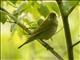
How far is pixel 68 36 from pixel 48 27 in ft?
1.40

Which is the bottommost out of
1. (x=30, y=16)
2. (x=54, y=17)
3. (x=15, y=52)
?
(x=15, y=52)

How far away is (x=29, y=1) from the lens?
71 centimetres

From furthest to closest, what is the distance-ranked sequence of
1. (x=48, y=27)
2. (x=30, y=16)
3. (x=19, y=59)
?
(x=19, y=59)
(x=48, y=27)
(x=30, y=16)

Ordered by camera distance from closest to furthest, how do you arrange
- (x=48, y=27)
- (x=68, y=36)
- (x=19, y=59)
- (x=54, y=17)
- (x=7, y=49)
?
(x=68, y=36) → (x=48, y=27) → (x=54, y=17) → (x=19, y=59) → (x=7, y=49)

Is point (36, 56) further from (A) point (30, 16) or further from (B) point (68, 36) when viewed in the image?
(B) point (68, 36)

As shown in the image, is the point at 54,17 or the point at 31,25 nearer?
the point at 31,25

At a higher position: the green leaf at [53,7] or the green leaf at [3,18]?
the green leaf at [53,7]

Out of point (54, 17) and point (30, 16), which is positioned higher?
point (30, 16)

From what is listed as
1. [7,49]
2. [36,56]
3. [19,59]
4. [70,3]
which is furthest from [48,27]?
[7,49]

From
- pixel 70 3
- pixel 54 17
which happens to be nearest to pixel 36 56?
pixel 54 17

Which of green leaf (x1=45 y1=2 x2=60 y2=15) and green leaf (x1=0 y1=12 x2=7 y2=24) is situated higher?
green leaf (x1=45 y1=2 x2=60 y2=15)

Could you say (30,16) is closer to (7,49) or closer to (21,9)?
(21,9)

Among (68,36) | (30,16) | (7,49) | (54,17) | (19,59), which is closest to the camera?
(68,36)

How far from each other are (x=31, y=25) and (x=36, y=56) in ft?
1.78
